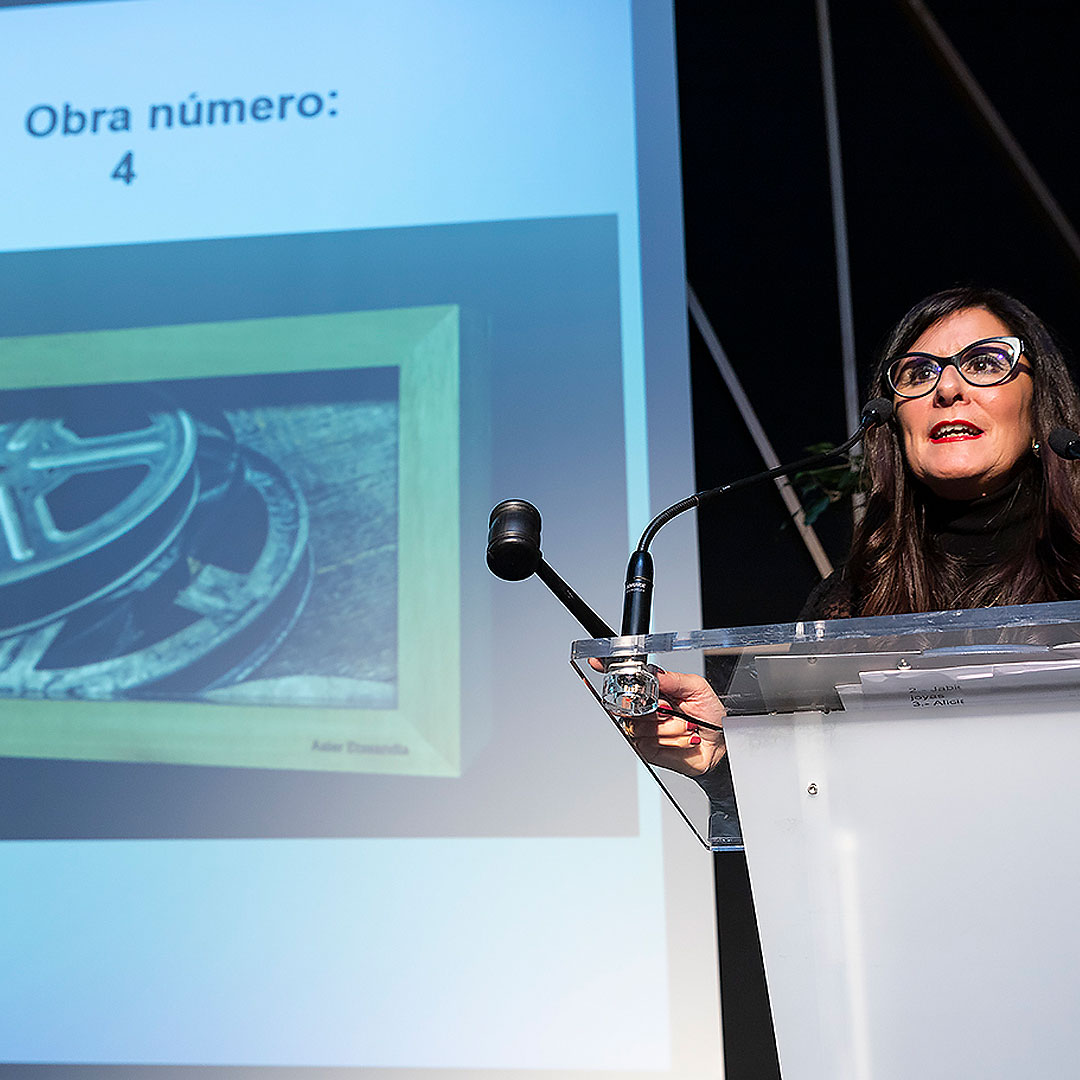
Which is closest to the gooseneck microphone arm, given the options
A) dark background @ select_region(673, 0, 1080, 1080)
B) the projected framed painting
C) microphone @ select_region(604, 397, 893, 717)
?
microphone @ select_region(604, 397, 893, 717)

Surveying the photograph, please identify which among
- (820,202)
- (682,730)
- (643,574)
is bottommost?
(682,730)

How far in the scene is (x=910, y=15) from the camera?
126 inches

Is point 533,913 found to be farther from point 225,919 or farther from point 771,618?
point 771,618

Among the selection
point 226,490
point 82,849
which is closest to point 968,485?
point 226,490

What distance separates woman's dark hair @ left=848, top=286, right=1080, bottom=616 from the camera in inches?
51.3

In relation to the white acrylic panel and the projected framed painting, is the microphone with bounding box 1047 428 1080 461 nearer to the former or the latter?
the white acrylic panel

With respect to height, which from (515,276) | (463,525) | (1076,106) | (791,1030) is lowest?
(791,1030)

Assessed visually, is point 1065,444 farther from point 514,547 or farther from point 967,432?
point 514,547

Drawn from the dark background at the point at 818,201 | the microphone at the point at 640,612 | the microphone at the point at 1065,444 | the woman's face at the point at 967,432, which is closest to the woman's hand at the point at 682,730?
the microphone at the point at 640,612

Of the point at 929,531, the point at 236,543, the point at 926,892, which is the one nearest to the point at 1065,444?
the point at 929,531

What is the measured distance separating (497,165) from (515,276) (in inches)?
10.2

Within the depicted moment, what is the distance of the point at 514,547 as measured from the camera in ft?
3.10

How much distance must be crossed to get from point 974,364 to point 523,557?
2.21 ft

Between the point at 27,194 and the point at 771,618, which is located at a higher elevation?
the point at 27,194
